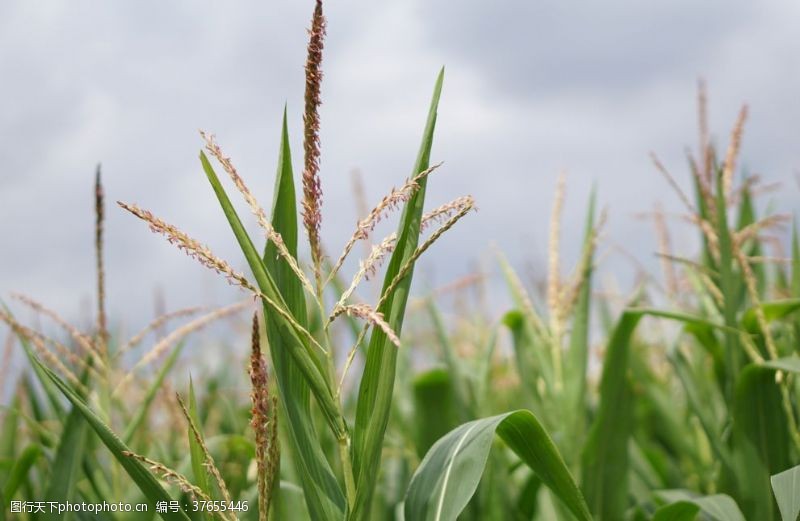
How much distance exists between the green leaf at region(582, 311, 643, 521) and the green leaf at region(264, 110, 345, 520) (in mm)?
935

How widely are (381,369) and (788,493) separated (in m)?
0.80

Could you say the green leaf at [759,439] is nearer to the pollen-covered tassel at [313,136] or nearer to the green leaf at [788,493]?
the green leaf at [788,493]

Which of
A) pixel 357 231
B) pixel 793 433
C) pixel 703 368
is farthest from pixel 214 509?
pixel 703 368

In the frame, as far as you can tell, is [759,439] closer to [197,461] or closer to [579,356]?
[579,356]

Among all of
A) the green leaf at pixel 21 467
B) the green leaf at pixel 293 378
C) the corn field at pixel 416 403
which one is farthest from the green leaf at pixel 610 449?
the green leaf at pixel 21 467

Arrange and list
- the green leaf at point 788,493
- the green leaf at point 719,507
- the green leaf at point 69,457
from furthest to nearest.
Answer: the green leaf at point 719,507 < the green leaf at point 69,457 < the green leaf at point 788,493

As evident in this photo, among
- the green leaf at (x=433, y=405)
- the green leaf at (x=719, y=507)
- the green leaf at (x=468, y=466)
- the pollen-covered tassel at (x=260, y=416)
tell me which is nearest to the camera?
the pollen-covered tassel at (x=260, y=416)

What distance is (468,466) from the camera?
127 cm

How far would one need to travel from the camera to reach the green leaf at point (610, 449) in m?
1.96

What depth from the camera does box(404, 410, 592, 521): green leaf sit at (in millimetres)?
1244

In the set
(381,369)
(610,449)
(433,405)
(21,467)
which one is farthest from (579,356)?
(21,467)

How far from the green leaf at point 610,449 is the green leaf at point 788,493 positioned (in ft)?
1.62

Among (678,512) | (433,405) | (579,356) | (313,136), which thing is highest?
(313,136)

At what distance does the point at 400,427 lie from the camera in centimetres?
296
